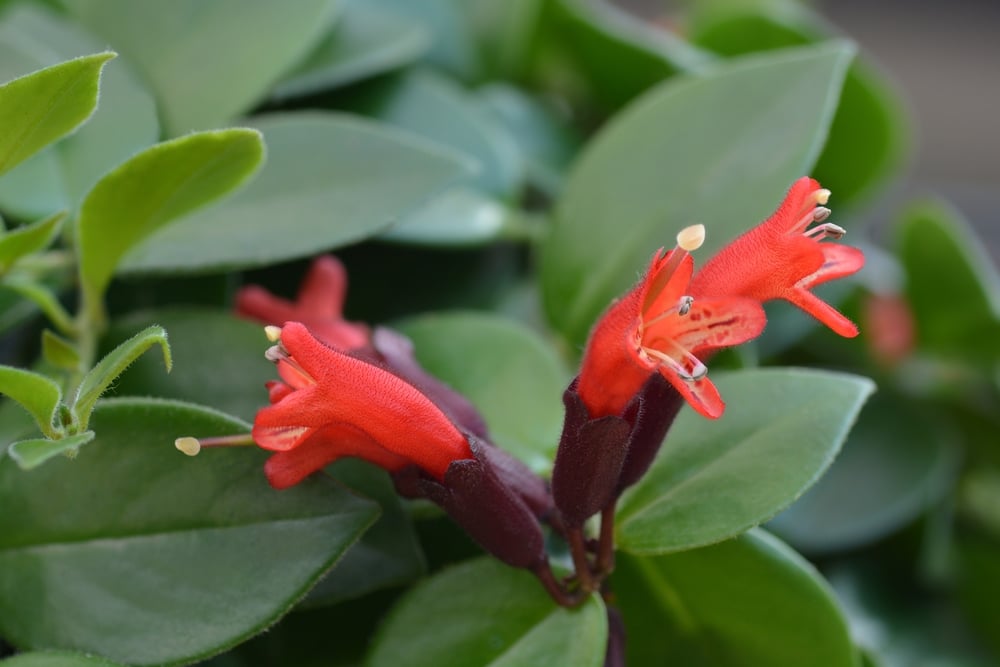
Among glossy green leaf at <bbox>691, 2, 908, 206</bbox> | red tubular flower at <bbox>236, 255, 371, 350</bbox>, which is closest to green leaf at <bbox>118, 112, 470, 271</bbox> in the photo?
red tubular flower at <bbox>236, 255, 371, 350</bbox>

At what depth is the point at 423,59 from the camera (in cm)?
92

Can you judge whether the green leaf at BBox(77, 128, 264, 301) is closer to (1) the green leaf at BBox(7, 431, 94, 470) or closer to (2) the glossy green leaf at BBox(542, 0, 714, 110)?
(1) the green leaf at BBox(7, 431, 94, 470)

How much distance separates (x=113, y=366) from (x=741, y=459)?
289mm

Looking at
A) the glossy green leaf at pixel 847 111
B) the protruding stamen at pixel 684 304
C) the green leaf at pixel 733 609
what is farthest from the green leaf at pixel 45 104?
the glossy green leaf at pixel 847 111

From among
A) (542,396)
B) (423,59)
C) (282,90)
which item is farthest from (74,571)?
(423,59)

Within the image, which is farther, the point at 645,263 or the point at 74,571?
the point at 645,263

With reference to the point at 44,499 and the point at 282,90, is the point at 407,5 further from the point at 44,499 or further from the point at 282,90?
the point at 44,499

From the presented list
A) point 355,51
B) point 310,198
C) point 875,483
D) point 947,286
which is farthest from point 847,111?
point 310,198

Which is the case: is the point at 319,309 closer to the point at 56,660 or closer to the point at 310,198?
the point at 310,198

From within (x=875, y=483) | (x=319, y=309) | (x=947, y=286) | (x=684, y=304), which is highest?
(x=684, y=304)

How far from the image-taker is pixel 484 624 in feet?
1.63

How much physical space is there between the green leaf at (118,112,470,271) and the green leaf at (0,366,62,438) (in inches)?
7.3

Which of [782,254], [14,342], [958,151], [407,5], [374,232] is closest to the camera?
[782,254]

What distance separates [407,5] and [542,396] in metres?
0.44
